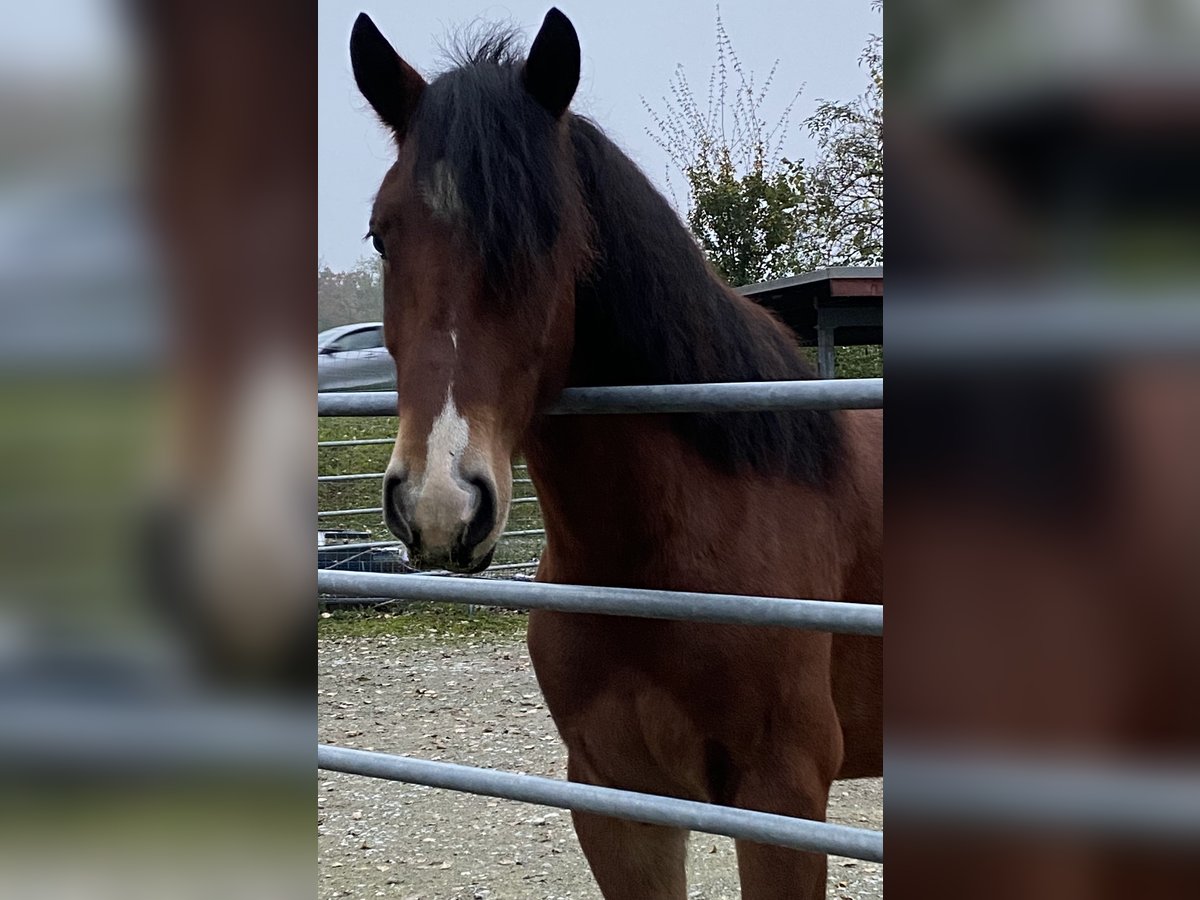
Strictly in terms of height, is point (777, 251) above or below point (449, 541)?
above

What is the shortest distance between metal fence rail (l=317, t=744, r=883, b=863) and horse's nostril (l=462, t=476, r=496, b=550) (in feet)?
1.03

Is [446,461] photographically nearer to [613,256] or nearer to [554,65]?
[613,256]

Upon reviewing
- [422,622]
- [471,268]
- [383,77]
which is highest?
[383,77]

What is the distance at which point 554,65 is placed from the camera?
150 cm

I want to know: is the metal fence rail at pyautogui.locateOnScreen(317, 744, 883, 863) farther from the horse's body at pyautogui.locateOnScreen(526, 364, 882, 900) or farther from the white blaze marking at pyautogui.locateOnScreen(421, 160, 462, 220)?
the white blaze marking at pyautogui.locateOnScreen(421, 160, 462, 220)

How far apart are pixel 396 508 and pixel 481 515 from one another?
0.11 m

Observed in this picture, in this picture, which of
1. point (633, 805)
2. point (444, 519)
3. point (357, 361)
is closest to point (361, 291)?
point (444, 519)

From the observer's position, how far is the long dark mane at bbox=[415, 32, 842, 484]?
136 centimetres

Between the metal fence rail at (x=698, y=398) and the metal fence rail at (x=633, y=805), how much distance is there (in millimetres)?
473
